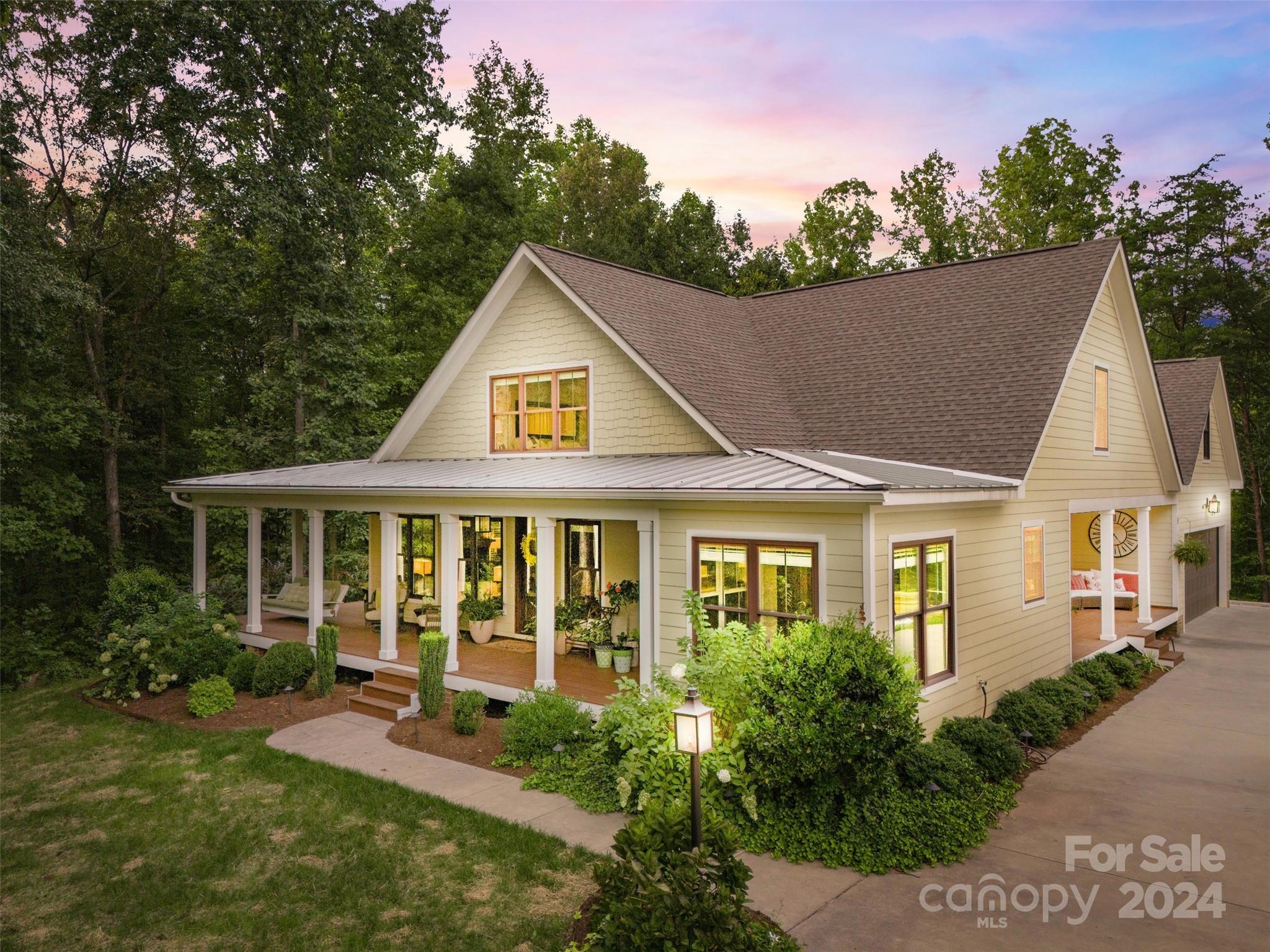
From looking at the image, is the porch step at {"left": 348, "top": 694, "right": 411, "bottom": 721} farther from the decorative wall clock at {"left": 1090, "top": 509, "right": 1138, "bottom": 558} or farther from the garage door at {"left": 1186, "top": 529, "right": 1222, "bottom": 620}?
the garage door at {"left": 1186, "top": 529, "right": 1222, "bottom": 620}

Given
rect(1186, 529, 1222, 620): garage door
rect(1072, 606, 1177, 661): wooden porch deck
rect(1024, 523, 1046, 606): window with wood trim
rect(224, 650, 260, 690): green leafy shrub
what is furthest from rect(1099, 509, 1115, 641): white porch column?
rect(224, 650, 260, 690): green leafy shrub

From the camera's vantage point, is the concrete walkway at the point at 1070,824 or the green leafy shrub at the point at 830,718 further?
the green leafy shrub at the point at 830,718

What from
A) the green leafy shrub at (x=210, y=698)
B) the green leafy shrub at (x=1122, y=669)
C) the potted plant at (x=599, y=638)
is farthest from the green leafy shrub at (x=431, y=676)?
the green leafy shrub at (x=1122, y=669)

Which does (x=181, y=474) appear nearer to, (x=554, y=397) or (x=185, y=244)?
A: (x=185, y=244)

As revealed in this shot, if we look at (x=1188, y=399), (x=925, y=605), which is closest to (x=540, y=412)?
(x=925, y=605)

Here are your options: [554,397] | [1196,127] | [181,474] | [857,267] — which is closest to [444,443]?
[554,397]

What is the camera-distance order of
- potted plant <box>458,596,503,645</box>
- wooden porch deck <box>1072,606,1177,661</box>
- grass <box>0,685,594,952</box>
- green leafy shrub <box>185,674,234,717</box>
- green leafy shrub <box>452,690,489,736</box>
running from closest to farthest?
grass <box>0,685,594,952</box>, green leafy shrub <box>452,690,489,736</box>, green leafy shrub <box>185,674,234,717</box>, wooden porch deck <box>1072,606,1177,661</box>, potted plant <box>458,596,503,645</box>

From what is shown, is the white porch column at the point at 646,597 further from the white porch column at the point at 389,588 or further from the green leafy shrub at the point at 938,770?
the white porch column at the point at 389,588

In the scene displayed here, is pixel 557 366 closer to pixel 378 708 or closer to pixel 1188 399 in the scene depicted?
pixel 378 708

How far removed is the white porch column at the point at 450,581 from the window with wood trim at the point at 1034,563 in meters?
8.38

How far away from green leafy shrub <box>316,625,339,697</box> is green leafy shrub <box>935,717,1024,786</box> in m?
8.87

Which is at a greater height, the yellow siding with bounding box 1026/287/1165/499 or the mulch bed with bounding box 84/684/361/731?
the yellow siding with bounding box 1026/287/1165/499

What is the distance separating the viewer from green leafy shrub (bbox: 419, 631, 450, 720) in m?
11.0

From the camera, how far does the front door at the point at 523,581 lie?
14.1 meters
